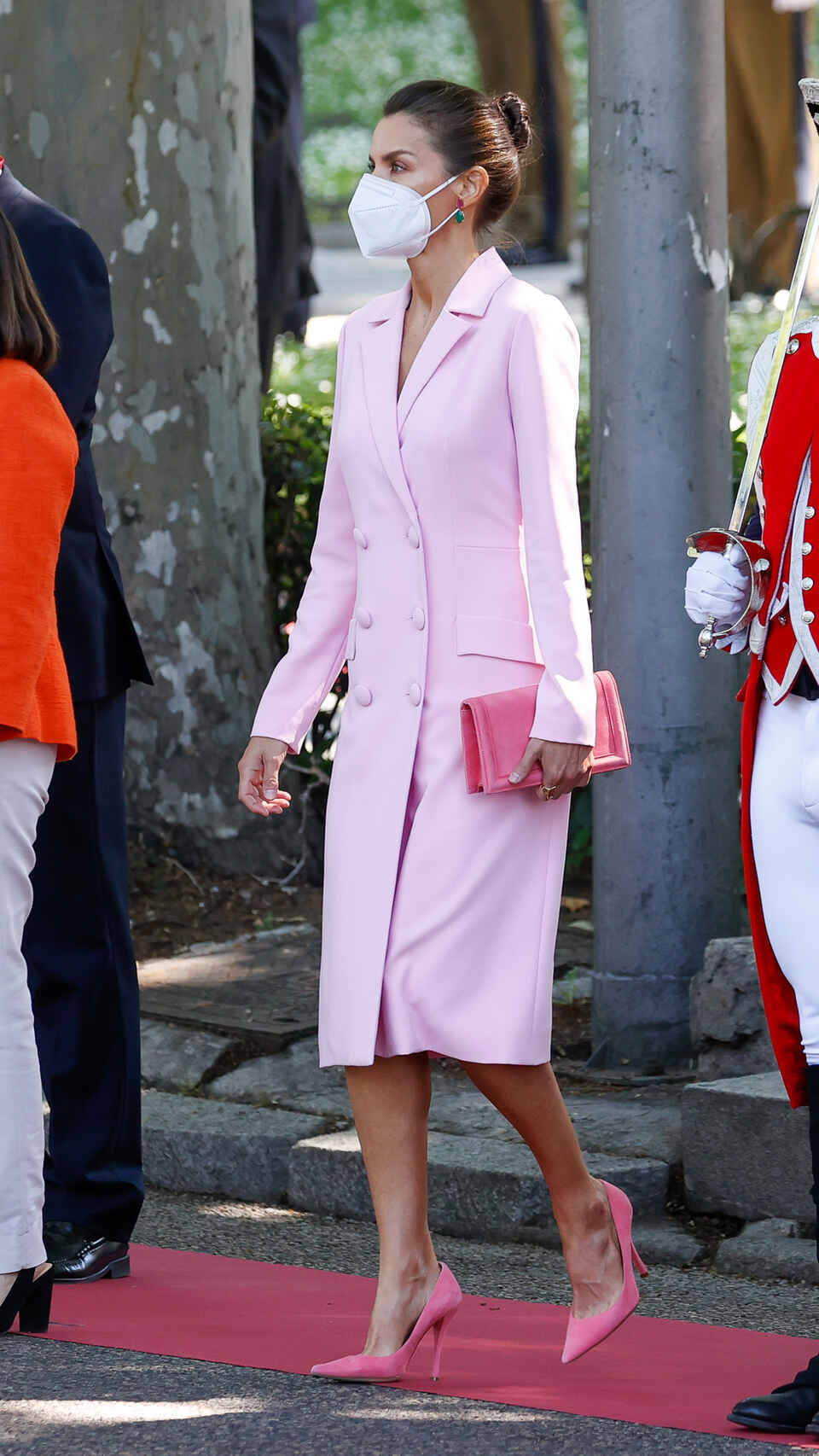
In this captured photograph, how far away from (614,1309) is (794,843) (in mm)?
826

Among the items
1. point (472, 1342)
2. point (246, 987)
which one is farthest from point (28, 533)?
point (246, 987)

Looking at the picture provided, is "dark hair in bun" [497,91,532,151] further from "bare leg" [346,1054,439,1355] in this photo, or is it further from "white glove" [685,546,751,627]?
"bare leg" [346,1054,439,1355]

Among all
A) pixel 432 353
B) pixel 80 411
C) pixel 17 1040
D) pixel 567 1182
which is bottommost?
pixel 567 1182

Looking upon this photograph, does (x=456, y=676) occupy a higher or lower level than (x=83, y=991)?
higher

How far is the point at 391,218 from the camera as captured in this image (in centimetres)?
364

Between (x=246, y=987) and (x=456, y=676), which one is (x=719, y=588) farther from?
(x=246, y=987)

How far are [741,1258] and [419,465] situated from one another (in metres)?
1.71

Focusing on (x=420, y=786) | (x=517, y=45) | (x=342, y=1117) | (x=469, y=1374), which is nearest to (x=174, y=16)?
(x=342, y=1117)

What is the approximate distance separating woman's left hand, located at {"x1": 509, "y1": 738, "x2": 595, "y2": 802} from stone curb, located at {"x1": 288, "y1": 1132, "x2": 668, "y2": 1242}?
1.28 meters

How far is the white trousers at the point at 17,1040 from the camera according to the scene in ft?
12.0

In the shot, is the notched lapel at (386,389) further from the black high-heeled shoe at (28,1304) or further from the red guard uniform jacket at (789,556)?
the black high-heeled shoe at (28,1304)

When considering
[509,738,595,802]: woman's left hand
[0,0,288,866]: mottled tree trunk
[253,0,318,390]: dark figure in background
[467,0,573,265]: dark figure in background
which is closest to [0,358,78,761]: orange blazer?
[509,738,595,802]: woman's left hand

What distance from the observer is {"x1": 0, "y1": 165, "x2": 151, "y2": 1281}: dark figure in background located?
4113mm

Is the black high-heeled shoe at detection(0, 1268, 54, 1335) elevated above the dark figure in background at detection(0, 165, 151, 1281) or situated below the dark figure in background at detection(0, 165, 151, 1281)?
below
